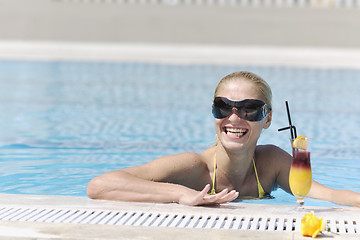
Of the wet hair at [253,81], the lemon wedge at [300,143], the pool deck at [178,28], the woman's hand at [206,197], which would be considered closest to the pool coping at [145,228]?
the woman's hand at [206,197]

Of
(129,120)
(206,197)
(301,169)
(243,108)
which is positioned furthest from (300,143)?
(129,120)

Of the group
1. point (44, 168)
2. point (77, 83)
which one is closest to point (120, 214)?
point (44, 168)

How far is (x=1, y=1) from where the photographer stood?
66.0 feet

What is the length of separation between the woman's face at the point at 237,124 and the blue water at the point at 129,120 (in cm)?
54

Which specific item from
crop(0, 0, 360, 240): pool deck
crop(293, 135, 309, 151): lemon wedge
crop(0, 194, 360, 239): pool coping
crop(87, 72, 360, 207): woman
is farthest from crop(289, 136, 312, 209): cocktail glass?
crop(0, 0, 360, 240): pool deck

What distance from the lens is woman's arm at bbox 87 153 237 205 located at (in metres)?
2.91

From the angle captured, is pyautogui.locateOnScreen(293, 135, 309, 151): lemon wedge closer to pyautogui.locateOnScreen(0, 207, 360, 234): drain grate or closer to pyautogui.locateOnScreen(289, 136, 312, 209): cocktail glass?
pyautogui.locateOnScreen(289, 136, 312, 209): cocktail glass

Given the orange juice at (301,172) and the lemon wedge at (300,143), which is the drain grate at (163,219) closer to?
the orange juice at (301,172)

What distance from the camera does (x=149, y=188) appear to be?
3.01 metres

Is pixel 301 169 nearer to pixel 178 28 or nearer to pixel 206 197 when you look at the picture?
pixel 206 197

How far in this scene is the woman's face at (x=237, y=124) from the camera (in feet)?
10.0

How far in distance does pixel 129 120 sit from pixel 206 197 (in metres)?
4.53

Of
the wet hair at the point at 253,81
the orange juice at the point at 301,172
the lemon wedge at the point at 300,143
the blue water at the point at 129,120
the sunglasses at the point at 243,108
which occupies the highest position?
the wet hair at the point at 253,81

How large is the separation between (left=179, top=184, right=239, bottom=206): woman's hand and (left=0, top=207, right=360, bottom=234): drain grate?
15cm
